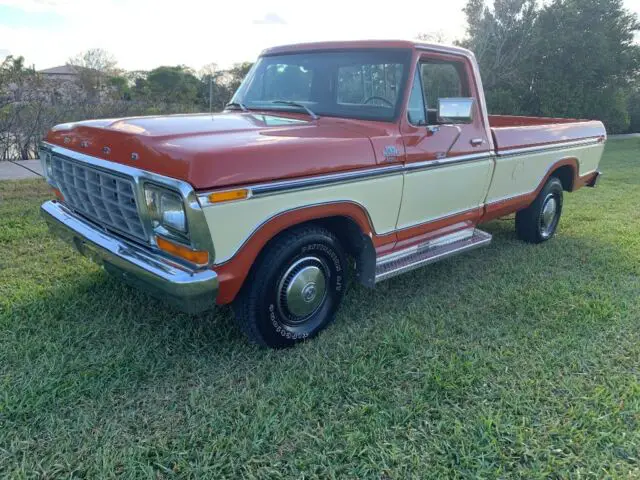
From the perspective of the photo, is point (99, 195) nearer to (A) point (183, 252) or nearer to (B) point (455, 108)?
(A) point (183, 252)

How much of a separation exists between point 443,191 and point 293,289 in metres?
1.58

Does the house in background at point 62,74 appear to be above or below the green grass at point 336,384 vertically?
above

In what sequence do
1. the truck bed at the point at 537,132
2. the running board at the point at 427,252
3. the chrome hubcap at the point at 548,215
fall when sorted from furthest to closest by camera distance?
the chrome hubcap at the point at 548,215 → the truck bed at the point at 537,132 → the running board at the point at 427,252

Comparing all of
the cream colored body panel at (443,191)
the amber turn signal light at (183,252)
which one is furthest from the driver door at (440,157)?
the amber turn signal light at (183,252)

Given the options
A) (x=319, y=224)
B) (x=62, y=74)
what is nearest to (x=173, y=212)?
(x=319, y=224)

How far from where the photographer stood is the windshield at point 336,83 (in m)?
3.69

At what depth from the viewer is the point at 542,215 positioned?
5.54m

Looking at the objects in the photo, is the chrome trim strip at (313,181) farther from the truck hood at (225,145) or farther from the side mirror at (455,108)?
the side mirror at (455,108)

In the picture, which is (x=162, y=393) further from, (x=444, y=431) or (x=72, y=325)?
Answer: (x=444, y=431)

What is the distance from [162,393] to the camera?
9.16 feet

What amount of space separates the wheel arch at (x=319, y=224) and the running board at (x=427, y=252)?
20 centimetres

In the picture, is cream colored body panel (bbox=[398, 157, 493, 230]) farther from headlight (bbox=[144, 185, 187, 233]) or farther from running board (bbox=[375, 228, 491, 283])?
headlight (bbox=[144, 185, 187, 233])

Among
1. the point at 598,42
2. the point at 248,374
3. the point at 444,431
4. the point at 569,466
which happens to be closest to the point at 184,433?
the point at 248,374

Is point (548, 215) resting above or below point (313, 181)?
below
